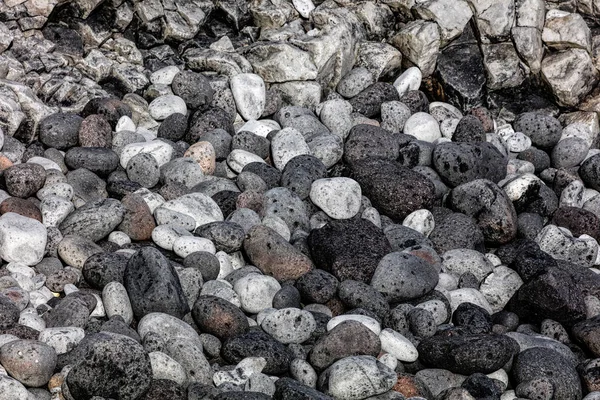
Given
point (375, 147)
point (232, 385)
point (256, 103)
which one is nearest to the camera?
point (232, 385)

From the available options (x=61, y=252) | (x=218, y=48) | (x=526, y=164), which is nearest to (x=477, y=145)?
(x=526, y=164)

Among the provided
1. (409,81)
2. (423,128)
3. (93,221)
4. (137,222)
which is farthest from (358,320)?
(409,81)

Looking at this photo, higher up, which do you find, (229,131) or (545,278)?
(545,278)

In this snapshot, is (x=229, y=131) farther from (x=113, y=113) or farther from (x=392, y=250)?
(x=392, y=250)

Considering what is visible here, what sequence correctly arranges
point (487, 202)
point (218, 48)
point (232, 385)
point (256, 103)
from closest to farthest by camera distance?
point (232, 385) < point (487, 202) < point (256, 103) < point (218, 48)

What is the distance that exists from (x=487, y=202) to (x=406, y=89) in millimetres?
2885

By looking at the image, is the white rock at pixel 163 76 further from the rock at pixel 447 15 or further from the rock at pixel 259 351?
the rock at pixel 259 351

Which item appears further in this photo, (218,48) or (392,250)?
(218,48)

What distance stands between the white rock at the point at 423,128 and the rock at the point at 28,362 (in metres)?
5.63

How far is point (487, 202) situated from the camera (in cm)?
894

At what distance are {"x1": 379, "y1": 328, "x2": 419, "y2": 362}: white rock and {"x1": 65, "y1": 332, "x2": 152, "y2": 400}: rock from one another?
6.18ft

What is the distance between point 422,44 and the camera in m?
11.5

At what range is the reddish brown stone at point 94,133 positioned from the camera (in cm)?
929

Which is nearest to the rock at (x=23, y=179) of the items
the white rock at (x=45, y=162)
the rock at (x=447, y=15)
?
the white rock at (x=45, y=162)
